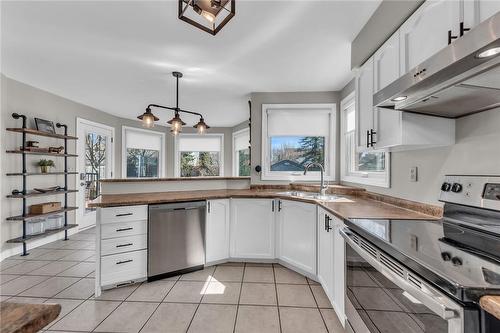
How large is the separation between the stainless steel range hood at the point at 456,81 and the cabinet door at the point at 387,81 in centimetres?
17

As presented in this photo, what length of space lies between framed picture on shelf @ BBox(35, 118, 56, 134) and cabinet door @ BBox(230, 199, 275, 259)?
3173 millimetres

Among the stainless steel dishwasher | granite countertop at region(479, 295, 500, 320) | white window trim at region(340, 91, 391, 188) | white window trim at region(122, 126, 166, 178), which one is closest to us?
granite countertop at region(479, 295, 500, 320)

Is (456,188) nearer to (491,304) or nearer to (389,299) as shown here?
(389,299)

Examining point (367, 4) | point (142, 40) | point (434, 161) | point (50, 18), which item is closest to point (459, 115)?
point (434, 161)

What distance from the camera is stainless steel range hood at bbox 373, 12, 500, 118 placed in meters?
0.79

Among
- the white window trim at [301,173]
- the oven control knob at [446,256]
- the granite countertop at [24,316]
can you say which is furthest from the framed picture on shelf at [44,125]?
the oven control knob at [446,256]

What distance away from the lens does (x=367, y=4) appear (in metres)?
1.77

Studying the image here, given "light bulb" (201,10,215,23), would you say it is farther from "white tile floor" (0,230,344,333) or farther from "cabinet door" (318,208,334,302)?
"white tile floor" (0,230,344,333)

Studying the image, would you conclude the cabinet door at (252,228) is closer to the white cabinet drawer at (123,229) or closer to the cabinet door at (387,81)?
the white cabinet drawer at (123,229)

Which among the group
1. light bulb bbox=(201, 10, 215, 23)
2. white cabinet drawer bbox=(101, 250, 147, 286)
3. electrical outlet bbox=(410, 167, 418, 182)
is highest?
light bulb bbox=(201, 10, 215, 23)

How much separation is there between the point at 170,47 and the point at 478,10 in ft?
7.73

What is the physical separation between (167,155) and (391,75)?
605cm

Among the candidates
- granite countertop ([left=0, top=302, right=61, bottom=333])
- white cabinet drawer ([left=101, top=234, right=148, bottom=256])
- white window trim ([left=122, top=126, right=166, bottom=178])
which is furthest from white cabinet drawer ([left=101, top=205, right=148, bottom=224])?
white window trim ([left=122, top=126, right=166, bottom=178])

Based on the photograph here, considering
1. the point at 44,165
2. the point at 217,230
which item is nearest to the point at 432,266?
the point at 217,230
